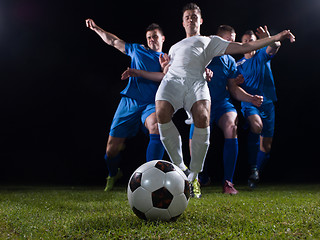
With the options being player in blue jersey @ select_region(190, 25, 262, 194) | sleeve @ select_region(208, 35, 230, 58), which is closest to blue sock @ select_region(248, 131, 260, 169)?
player in blue jersey @ select_region(190, 25, 262, 194)

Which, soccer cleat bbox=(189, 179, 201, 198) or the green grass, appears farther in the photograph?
soccer cleat bbox=(189, 179, 201, 198)

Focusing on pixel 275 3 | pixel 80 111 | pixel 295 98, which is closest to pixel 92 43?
pixel 80 111

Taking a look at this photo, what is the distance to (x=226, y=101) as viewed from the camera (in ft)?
13.0

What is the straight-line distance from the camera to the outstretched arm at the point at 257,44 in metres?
2.86

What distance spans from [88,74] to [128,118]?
118 inches

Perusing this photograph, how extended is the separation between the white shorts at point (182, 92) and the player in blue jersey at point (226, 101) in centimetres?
79

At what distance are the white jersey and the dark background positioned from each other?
3608 millimetres

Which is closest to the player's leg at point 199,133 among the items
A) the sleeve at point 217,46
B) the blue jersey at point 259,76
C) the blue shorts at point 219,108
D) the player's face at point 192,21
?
the sleeve at point 217,46

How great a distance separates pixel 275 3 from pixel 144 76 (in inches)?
171

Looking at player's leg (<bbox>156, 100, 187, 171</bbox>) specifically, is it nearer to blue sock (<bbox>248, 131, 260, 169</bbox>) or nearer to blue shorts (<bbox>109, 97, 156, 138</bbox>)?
blue shorts (<bbox>109, 97, 156, 138</bbox>)

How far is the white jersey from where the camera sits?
304cm

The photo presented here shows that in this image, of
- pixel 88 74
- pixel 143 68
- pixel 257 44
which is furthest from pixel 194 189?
pixel 88 74

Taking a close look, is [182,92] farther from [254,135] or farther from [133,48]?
[254,135]

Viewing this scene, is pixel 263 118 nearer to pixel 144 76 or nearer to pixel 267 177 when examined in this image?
pixel 144 76
